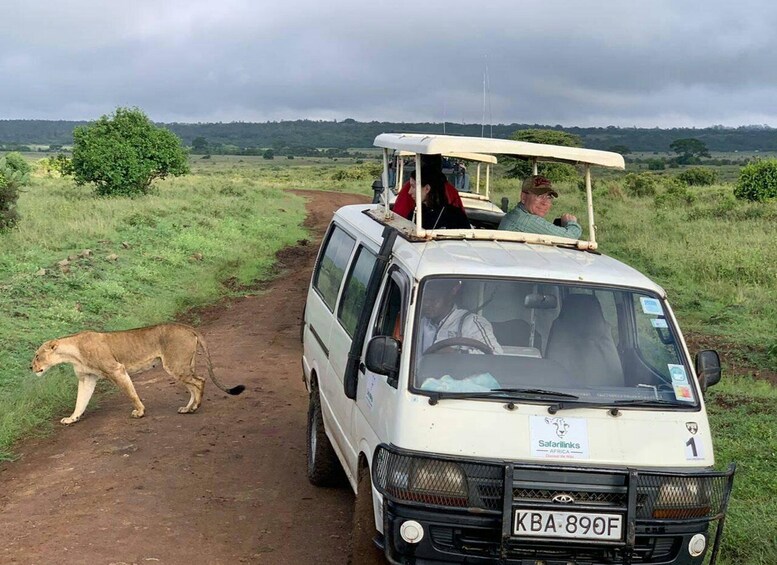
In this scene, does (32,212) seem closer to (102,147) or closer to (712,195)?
(102,147)

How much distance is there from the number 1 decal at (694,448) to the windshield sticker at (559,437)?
0.44 meters

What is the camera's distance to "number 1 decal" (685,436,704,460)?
12.5 feet

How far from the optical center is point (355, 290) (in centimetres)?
541

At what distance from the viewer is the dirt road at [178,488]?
5039mm

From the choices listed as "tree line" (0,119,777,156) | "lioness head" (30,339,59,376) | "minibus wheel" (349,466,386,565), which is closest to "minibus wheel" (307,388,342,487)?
"minibus wheel" (349,466,386,565)

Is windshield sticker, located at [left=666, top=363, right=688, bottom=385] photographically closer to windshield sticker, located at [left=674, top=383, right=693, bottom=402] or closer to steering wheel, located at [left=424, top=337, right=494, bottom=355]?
windshield sticker, located at [left=674, top=383, right=693, bottom=402]

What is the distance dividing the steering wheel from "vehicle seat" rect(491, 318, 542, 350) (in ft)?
0.44

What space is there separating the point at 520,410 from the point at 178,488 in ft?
9.91

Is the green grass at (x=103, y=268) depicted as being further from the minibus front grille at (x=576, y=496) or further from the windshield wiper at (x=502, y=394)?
the minibus front grille at (x=576, y=496)

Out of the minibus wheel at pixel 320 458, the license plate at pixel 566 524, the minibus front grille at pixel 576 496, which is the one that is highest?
the minibus front grille at pixel 576 496

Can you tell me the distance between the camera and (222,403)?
830 cm

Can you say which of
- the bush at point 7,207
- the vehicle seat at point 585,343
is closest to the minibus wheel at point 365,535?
the vehicle seat at point 585,343

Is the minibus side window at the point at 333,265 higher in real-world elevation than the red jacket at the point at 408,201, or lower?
lower

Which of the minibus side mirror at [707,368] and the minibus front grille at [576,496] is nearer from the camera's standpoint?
the minibus front grille at [576,496]
